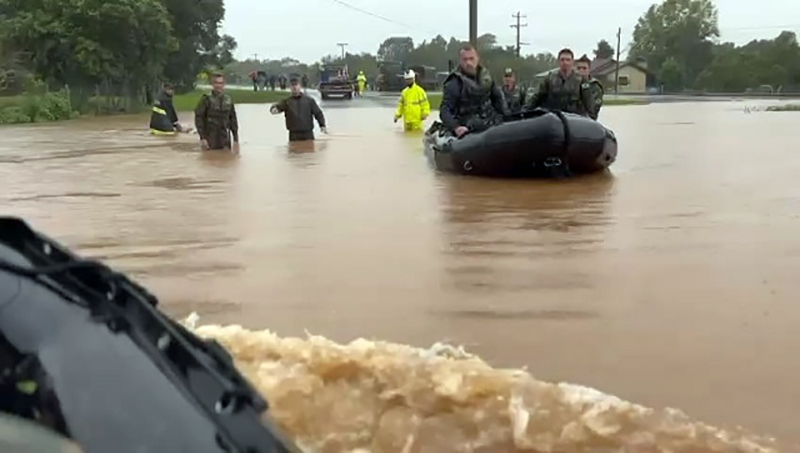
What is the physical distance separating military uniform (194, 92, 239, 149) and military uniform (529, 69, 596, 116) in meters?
5.91

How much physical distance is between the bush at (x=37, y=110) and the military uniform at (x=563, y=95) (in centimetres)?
2265

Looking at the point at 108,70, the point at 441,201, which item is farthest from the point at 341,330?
the point at 108,70

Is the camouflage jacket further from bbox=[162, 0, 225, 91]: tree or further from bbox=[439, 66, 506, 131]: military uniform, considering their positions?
bbox=[162, 0, 225, 91]: tree

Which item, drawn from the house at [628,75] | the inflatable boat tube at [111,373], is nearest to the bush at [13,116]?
the inflatable boat tube at [111,373]

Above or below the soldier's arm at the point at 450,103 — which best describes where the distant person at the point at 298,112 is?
below

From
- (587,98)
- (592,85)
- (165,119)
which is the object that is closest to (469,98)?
(587,98)

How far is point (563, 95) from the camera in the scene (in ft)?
40.5

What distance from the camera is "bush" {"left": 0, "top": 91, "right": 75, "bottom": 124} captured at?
105 ft

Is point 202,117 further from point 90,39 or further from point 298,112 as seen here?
point 90,39

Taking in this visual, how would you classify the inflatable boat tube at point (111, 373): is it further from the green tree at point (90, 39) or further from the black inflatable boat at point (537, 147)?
the green tree at point (90, 39)

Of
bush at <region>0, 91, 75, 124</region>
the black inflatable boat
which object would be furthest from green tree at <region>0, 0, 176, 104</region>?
the black inflatable boat

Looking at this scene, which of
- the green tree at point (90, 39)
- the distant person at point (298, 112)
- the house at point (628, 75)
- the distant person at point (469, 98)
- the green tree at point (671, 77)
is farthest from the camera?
the house at point (628, 75)

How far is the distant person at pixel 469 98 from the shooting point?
1181cm

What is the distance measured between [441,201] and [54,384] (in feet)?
25.9
